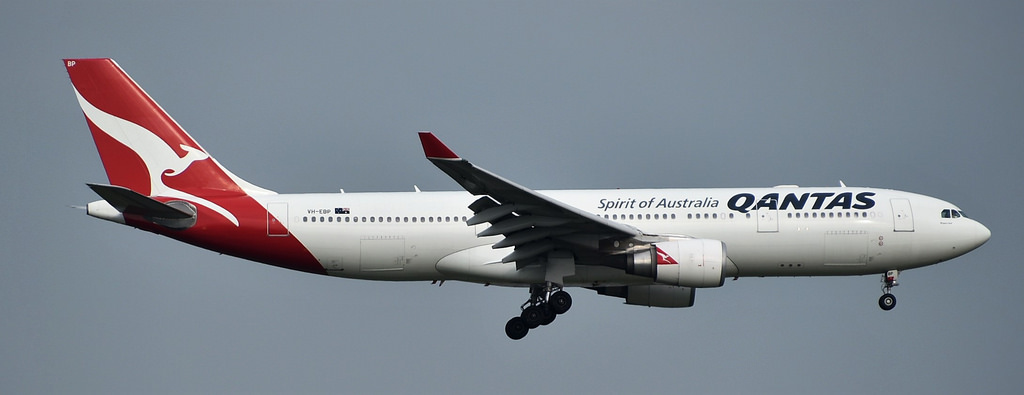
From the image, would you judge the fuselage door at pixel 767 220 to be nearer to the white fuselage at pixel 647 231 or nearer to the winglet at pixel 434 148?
the white fuselage at pixel 647 231

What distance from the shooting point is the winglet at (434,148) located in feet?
91.7

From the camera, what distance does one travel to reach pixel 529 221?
3247 centimetres

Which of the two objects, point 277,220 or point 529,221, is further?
point 277,220

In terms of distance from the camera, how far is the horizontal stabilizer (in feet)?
105

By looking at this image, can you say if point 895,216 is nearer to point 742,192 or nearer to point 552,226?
point 742,192

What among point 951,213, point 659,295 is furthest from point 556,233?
point 951,213

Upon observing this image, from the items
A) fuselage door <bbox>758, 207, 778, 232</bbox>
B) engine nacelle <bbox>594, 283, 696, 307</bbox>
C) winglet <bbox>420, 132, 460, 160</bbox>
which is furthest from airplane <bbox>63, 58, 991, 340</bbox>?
winglet <bbox>420, 132, 460, 160</bbox>

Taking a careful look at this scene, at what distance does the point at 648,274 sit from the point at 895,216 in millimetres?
7375

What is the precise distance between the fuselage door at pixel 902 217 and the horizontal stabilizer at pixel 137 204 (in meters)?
19.2

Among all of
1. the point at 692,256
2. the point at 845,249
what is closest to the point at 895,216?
the point at 845,249

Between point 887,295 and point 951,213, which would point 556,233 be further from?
point 951,213

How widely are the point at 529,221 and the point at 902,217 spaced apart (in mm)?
10585

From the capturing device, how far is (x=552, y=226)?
32.6 meters

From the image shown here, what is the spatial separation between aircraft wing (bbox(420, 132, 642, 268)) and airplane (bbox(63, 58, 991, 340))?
67mm
